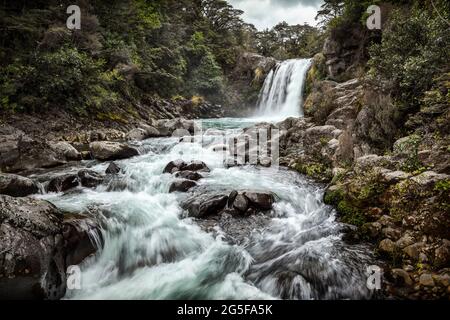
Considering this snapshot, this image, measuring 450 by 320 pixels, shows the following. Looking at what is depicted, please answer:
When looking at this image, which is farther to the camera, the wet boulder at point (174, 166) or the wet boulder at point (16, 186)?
the wet boulder at point (174, 166)

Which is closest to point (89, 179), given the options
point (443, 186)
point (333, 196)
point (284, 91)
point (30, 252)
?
point (30, 252)

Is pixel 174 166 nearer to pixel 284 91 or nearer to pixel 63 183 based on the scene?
pixel 63 183

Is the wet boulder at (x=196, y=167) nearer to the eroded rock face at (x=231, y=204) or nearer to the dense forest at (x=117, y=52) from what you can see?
the eroded rock face at (x=231, y=204)

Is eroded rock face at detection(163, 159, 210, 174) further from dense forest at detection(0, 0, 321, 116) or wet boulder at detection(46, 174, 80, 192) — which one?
dense forest at detection(0, 0, 321, 116)

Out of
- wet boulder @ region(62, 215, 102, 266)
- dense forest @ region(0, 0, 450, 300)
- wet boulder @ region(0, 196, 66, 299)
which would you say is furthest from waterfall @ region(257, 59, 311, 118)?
wet boulder @ region(0, 196, 66, 299)

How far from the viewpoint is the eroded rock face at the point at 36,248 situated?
3938mm

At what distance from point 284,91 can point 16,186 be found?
67.5 ft

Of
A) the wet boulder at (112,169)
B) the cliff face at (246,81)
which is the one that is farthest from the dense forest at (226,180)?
the cliff face at (246,81)

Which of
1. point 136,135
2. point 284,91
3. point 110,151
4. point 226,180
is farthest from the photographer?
point 284,91

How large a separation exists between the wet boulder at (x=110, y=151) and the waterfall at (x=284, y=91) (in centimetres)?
1367

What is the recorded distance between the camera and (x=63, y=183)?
7.91 meters

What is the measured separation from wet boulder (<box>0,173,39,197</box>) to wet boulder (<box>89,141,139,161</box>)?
339 cm

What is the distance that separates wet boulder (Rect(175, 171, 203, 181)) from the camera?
29.3 feet
